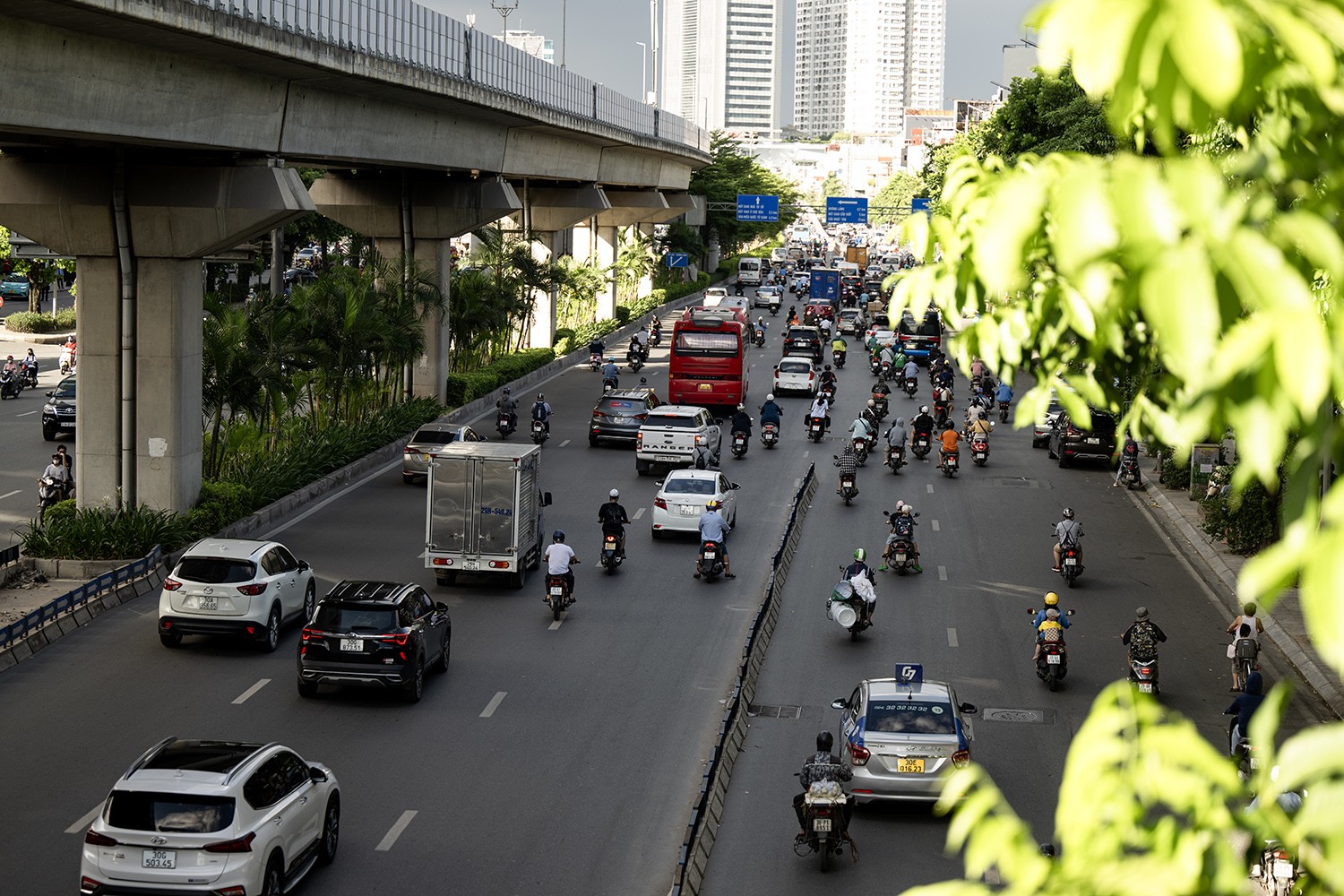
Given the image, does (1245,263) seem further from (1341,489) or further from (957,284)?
(957,284)

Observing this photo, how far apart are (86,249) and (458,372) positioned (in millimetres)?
28103

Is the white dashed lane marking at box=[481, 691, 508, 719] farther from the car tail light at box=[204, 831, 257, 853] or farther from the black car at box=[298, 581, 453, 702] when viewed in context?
the car tail light at box=[204, 831, 257, 853]

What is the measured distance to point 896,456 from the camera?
141 feet

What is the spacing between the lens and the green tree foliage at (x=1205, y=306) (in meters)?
3.17

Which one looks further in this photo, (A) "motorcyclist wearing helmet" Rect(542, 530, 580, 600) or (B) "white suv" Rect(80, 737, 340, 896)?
(A) "motorcyclist wearing helmet" Rect(542, 530, 580, 600)

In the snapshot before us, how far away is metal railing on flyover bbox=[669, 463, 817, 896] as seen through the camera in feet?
48.8

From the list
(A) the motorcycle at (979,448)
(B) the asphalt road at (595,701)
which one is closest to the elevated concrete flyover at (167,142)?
(B) the asphalt road at (595,701)

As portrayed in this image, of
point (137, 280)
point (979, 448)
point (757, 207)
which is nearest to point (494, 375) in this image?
point (979, 448)

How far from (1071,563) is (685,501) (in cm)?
753

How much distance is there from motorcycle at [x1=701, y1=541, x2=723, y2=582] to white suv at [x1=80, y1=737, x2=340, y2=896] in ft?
50.0

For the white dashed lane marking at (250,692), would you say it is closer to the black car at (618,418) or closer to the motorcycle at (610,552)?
the motorcycle at (610,552)

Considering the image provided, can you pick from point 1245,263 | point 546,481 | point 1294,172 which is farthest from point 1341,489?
point 546,481

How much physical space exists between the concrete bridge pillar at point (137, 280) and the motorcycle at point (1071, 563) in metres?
15.6

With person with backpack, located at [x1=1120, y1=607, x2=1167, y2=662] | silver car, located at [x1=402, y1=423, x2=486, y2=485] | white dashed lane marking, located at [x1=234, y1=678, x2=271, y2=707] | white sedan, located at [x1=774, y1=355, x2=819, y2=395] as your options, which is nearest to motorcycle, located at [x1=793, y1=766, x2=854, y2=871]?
person with backpack, located at [x1=1120, y1=607, x2=1167, y2=662]
